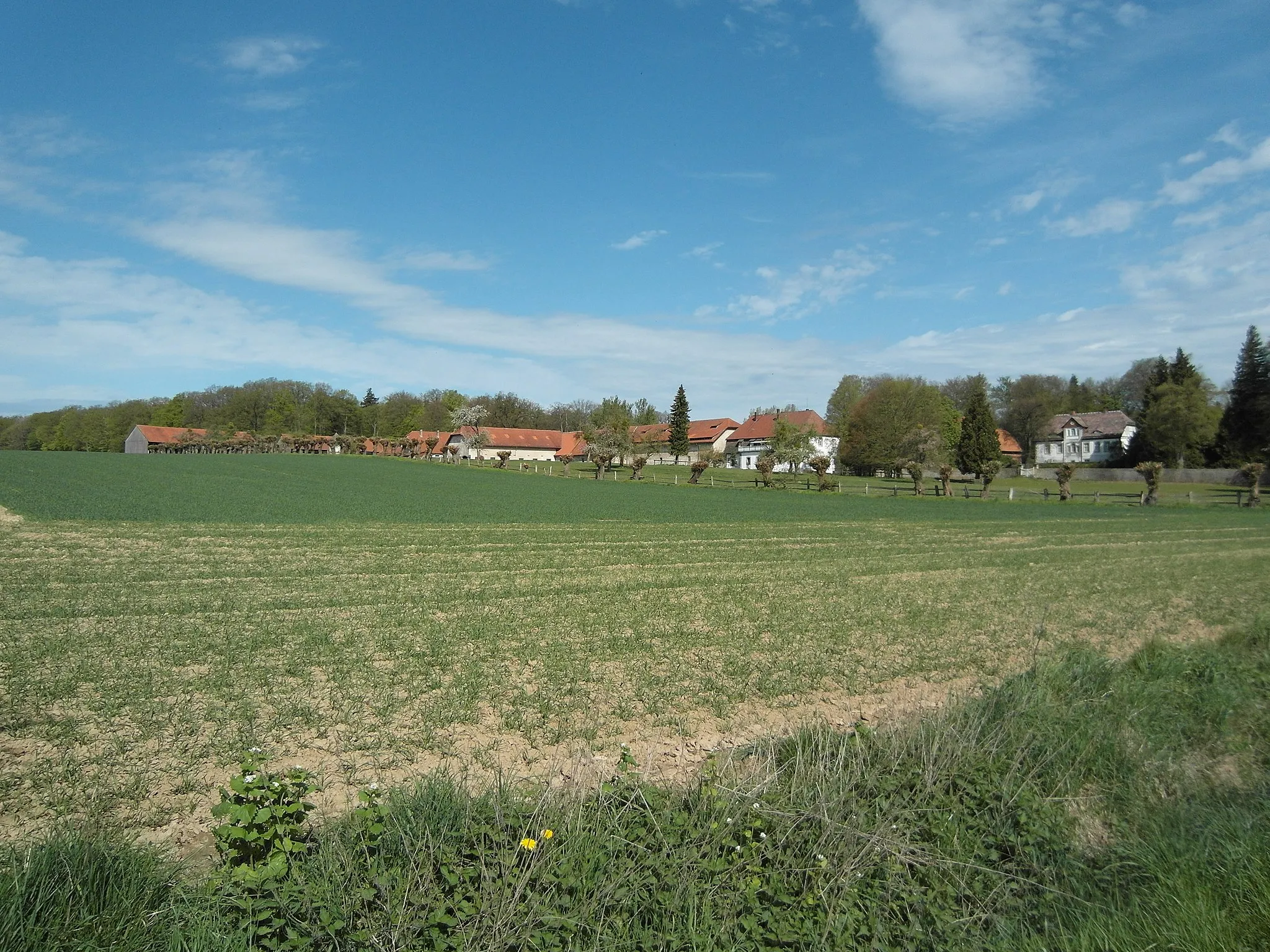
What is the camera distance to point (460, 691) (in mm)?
8500

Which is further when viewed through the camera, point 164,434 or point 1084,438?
point 164,434

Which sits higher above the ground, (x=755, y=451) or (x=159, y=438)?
(x=159, y=438)

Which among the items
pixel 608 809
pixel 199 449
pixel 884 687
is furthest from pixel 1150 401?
pixel 199 449

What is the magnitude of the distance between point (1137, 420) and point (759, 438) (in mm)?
49179

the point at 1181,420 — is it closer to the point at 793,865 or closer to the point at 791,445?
the point at 791,445

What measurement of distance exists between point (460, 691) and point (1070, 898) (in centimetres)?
598

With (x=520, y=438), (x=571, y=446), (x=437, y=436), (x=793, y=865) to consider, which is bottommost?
(x=793, y=865)

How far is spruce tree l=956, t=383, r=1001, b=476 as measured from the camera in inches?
3088

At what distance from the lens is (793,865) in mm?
5023

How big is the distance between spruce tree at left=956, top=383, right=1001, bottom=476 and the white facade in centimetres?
2303

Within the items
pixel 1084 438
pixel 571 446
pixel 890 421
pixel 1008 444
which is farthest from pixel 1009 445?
pixel 571 446

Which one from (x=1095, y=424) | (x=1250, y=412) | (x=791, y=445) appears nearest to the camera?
(x=1250, y=412)

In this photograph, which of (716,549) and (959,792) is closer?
(959,792)

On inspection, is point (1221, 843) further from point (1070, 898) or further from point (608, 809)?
point (608, 809)
